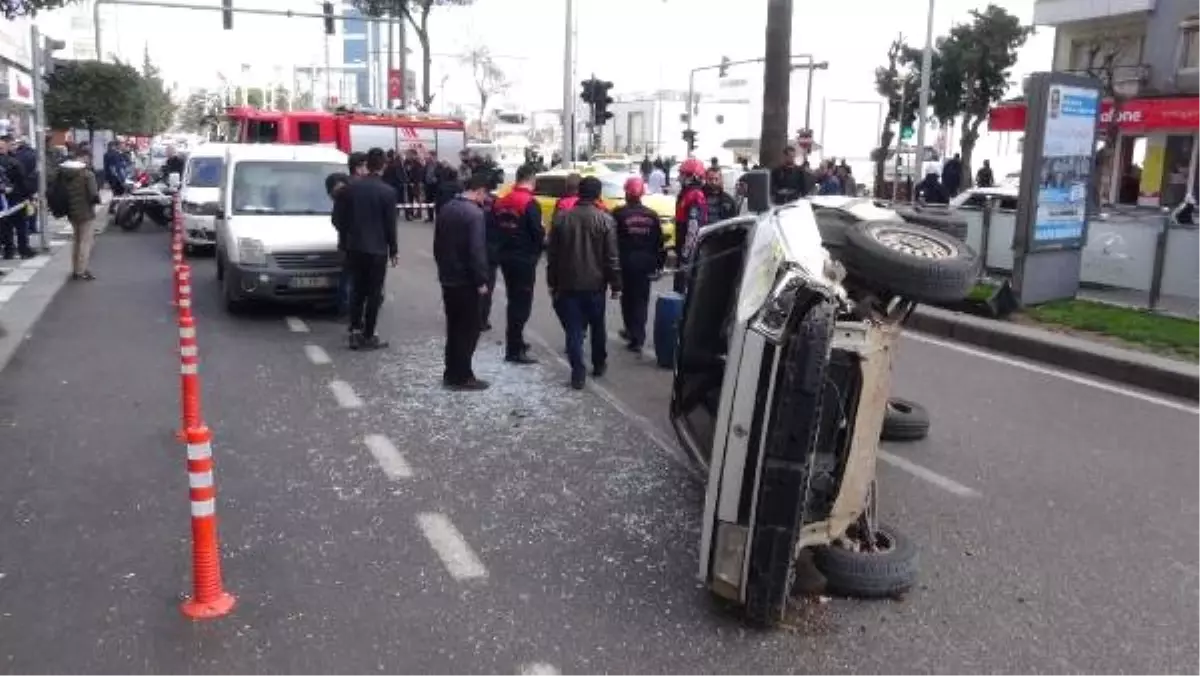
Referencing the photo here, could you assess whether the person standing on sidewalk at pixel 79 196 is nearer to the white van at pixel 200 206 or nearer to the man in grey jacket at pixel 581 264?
the white van at pixel 200 206

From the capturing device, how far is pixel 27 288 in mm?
12914

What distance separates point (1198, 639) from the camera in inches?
167

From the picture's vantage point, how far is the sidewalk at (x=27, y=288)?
10.1 m

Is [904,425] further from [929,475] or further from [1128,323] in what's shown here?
[1128,323]

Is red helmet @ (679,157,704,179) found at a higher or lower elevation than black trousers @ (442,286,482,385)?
higher

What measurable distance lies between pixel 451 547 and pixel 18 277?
11231 millimetres

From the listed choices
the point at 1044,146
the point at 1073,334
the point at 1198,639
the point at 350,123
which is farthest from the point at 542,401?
the point at 350,123

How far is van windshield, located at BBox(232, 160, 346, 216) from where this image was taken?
1211 cm

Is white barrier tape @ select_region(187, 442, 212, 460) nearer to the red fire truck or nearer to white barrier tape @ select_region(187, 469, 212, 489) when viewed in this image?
white barrier tape @ select_region(187, 469, 212, 489)

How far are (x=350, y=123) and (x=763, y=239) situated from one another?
24492 millimetres

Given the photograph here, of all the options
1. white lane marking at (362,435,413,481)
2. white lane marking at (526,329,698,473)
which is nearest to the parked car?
white lane marking at (526,329,698,473)

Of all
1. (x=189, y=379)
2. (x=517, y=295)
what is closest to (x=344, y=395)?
(x=517, y=295)

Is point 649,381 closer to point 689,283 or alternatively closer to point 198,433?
point 689,283

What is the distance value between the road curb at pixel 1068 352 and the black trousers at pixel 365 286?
4795 mm
